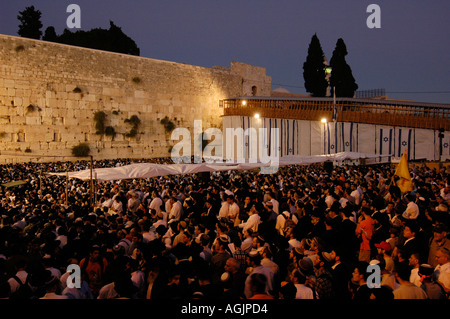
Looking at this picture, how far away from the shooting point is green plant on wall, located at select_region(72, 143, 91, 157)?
20922mm

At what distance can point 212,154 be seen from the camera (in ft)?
91.4

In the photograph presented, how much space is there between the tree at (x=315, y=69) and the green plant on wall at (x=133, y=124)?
46.9ft

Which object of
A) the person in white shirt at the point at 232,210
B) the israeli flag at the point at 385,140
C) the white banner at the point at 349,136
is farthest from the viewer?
the white banner at the point at 349,136

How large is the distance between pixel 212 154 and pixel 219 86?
548cm

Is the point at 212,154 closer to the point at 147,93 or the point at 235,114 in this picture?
the point at 235,114

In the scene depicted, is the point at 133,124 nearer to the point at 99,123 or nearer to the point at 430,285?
the point at 99,123

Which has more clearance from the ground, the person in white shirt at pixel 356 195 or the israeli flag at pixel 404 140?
the israeli flag at pixel 404 140

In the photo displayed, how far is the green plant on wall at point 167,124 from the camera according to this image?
83.3 feet

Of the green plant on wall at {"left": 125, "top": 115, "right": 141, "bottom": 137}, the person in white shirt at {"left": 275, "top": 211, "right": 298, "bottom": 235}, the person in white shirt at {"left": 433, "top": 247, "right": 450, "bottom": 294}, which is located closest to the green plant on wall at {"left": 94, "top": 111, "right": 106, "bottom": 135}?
the green plant on wall at {"left": 125, "top": 115, "right": 141, "bottom": 137}

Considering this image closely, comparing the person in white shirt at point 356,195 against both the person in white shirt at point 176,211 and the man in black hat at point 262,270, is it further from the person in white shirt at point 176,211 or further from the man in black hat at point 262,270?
the man in black hat at point 262,270

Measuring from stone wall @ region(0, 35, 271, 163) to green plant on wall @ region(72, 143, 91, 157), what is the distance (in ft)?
0.88

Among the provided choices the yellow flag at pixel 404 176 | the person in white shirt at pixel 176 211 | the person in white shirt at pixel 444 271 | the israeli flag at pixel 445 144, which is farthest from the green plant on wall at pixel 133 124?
the person in white shirt at pixel 444 271

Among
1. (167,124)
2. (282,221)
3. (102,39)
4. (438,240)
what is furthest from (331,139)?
(102,39)

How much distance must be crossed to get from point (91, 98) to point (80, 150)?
10.6ft
